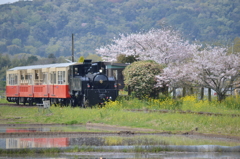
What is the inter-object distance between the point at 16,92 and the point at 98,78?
46.7 ft

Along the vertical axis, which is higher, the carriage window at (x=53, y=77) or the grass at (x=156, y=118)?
the carriage window at (x=53, y=77)

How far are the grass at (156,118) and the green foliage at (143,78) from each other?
42.3 inches

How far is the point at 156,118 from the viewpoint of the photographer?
70.2ft

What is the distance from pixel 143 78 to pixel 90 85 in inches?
152

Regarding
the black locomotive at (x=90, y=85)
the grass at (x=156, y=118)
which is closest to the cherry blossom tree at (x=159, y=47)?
the black locomotive at (x=90, y=85)

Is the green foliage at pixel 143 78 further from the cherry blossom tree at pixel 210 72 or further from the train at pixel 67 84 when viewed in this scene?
the train at pixel 67 84

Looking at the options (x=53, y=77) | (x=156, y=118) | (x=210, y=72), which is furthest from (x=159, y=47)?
(x=156, y=118)

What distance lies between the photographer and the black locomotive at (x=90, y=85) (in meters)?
31.4

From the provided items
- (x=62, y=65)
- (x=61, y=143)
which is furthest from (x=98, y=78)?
(x=61, y=143)

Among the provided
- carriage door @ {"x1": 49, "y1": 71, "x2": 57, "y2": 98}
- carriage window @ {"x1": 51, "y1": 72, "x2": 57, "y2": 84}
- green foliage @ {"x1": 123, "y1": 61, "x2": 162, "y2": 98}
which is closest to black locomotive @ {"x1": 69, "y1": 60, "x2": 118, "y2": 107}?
green foliage @ {"x1": 123, "y1": 61, "x2": 162, "y2": 98}

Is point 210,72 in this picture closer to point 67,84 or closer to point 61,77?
point 67,84

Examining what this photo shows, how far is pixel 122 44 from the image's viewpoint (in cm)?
5209

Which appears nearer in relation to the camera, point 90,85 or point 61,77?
point 90,85

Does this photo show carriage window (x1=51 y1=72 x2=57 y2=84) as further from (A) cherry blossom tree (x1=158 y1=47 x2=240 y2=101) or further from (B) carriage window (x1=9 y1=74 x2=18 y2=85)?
(A) cherry blossom tree (x1=158 y1=47 x2=240 y2=101)
